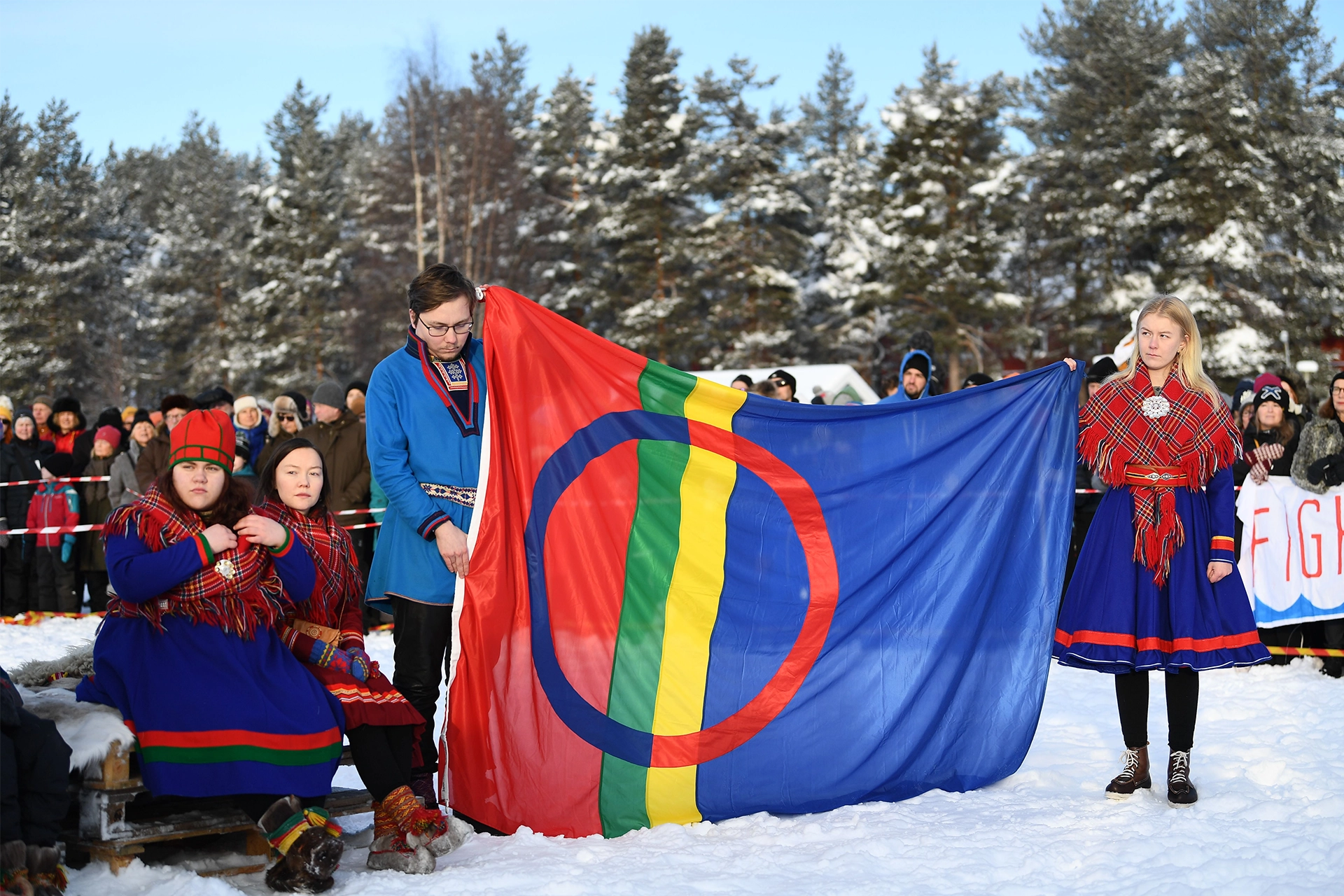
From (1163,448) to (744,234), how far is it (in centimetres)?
2852

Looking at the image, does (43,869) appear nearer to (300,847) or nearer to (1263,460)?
(300,847)

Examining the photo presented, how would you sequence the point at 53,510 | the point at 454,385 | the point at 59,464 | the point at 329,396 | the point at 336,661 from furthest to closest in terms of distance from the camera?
the point at 59,464
the point at 53,510
the point at 329,396
the point at 454,385
the point at 336,661

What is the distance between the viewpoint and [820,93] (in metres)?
46.5

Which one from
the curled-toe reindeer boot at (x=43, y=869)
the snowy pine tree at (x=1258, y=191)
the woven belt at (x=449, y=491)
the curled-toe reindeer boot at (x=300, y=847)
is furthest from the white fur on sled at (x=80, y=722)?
the snowy pine tree at (x=1258, y=191)

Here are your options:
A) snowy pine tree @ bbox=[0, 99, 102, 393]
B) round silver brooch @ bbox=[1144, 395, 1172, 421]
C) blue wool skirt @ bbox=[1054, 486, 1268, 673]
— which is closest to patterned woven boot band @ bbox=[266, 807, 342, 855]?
blue wool skirt @ bbox=[1054, 486, 1268, 673]

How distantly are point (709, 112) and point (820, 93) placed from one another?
13.9 meters

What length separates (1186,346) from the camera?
4680mm

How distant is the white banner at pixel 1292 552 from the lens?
25.8ft

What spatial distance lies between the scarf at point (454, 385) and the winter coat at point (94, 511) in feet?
24.7

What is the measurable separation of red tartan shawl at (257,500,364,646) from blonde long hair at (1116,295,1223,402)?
3073 mm

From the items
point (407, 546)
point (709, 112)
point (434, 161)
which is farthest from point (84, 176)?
point (407, 546)

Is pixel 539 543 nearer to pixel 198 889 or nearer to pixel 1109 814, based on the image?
pixel 198 889

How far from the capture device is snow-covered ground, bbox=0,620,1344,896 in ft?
11.5

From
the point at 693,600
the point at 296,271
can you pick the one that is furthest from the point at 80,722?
the point at 296,271
